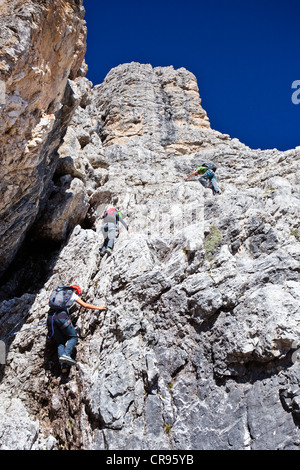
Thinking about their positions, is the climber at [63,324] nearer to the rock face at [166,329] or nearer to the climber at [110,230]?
the rock face at [166,329]

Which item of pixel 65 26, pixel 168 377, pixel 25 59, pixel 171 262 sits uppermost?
pixel 65 26

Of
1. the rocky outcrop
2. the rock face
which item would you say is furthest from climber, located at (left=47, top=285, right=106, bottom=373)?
the rocky outcrop

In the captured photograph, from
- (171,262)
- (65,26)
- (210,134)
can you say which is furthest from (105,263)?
(210,134)

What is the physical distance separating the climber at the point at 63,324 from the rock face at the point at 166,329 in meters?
0.46

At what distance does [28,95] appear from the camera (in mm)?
10852

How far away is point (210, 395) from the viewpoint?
25.8 ft

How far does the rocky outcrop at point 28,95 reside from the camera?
981 cm

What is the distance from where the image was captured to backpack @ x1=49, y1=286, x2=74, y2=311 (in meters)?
10.3

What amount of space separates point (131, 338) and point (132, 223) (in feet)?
27.5

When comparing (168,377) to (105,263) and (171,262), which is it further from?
(105,263)
